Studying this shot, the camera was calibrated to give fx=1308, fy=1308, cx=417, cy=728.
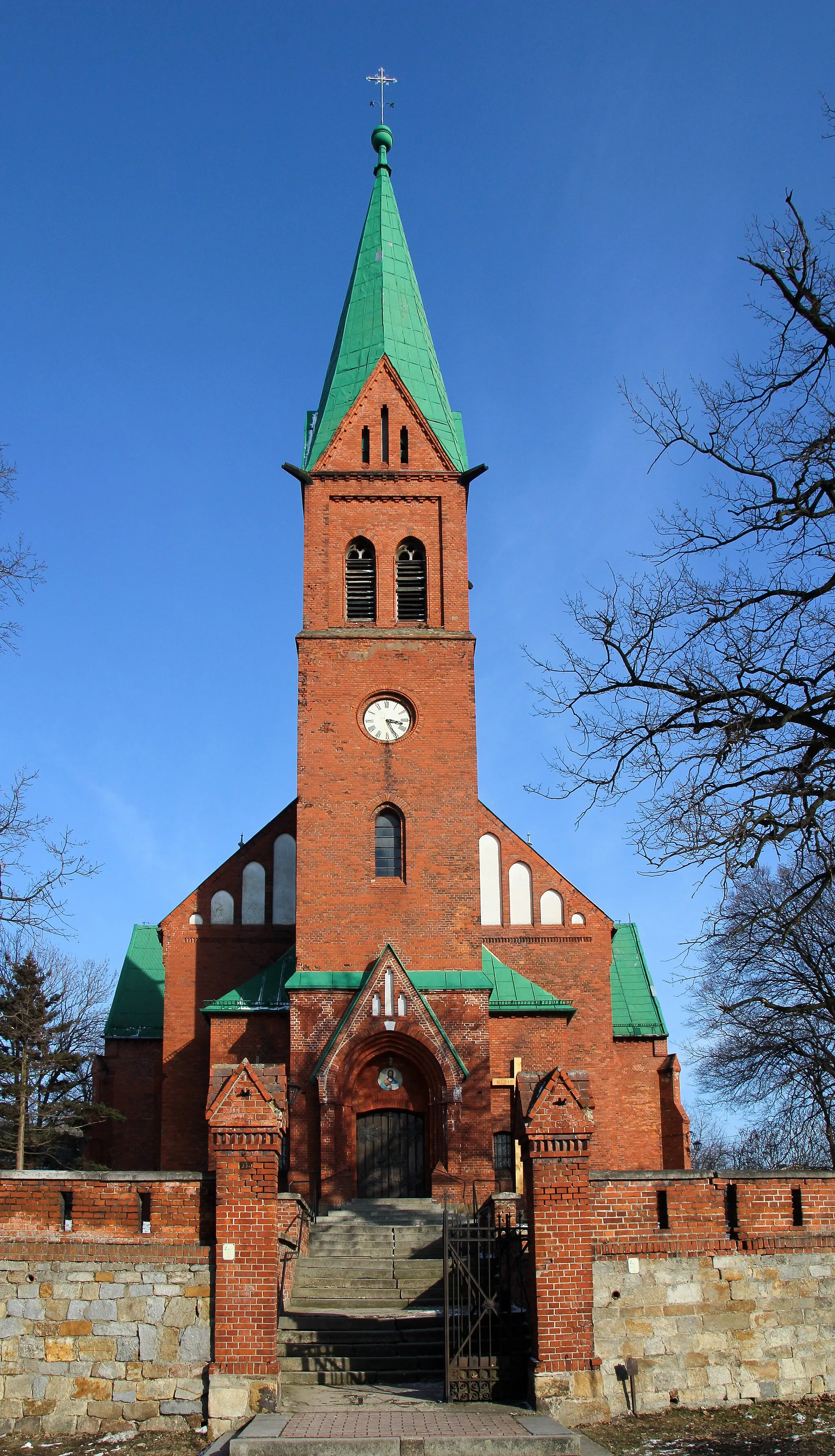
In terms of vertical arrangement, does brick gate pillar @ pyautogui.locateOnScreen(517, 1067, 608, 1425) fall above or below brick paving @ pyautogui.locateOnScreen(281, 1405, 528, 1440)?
above

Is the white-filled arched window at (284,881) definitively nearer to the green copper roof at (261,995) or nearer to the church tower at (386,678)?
the green copper roof at (261,995)

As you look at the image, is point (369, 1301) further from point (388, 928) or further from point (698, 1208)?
point (388, 928)

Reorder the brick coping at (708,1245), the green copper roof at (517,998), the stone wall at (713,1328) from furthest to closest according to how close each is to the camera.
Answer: the green copper roof at (517,998) < the brick coping at (708,1245) < the stone wall at (713,1328)

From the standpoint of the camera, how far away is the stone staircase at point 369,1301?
13805 mm

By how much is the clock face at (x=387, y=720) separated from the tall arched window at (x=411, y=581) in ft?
6.09

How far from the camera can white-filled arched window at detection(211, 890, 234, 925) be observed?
26438mm

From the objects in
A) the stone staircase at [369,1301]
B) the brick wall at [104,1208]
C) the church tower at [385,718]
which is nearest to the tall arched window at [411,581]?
the church tower at [385,718]

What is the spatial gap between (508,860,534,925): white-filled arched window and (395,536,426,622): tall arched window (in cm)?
557

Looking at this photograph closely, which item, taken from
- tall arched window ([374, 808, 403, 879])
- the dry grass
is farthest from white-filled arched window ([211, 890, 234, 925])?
the dry grass

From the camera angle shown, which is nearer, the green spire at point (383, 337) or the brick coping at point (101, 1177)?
the brick coping at point (101, 1177)

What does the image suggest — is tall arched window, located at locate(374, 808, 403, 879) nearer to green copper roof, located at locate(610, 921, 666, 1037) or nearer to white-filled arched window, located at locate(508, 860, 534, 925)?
white-filled arched window, located at locate(508, 860, 534, 925)

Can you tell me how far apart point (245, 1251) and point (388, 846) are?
1208 cm

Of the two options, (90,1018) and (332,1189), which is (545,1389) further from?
(90,1018)

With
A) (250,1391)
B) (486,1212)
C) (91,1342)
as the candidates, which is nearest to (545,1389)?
(250,1391)
